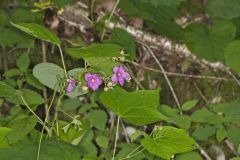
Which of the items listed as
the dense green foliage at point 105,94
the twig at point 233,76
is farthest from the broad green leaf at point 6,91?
the twig at point 233,76

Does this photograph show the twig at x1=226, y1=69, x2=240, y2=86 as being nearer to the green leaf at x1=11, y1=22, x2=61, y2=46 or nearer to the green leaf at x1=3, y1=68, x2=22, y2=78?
the green leaf at x1=3, y1=68, x2=22, y2=78

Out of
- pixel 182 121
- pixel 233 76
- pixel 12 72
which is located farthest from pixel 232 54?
pixel 12 72

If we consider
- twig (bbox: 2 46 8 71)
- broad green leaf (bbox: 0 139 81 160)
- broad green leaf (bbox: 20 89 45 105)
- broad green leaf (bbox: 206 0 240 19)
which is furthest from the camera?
broad green leaf (bbox: 206 0 240 19)

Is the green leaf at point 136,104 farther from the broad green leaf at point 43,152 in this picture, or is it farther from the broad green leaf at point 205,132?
the broad green leaf at point 205,132

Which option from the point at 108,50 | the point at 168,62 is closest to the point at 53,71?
the point at 108,50

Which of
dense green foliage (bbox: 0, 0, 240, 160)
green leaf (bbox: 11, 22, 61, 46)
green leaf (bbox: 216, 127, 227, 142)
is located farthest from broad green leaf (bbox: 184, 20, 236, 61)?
green leaf (bbox: 11, 22, 61, 46)

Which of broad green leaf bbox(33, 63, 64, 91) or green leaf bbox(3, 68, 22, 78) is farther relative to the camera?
green leaf bbox(3, 68, 22, 78)
